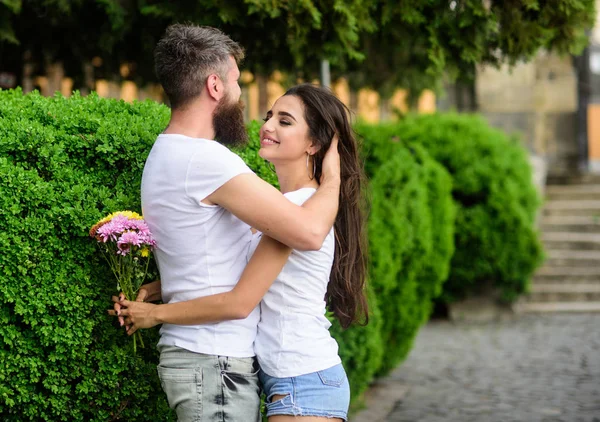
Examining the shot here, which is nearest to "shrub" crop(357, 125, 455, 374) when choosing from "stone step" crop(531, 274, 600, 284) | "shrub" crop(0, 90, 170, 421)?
"shrub" crop(0, 90, 170, 421)

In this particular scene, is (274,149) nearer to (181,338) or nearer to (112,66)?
(181,338)

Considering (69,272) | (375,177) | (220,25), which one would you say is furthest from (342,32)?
(69,272)

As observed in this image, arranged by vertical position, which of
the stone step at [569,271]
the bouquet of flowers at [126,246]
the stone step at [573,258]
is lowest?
the stone step at [569,271]

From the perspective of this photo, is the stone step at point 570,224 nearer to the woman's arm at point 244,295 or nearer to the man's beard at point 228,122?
the man's beard at point 228,122

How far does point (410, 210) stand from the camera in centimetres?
673

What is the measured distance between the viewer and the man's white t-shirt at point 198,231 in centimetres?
268

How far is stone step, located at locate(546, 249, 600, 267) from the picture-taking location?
37.0 feet

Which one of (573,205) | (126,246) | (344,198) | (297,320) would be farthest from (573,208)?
(126,246)

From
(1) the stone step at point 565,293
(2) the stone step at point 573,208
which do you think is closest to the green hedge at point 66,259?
(1) the stone step at point 565,293

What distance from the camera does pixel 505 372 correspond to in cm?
750

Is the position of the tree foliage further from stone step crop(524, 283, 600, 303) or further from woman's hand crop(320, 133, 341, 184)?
stone step crop(524, 283, 600, 303)

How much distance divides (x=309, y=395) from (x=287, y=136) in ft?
2.86

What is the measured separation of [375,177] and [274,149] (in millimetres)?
3540

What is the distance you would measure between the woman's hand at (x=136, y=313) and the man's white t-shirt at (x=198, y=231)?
0.07 meters
